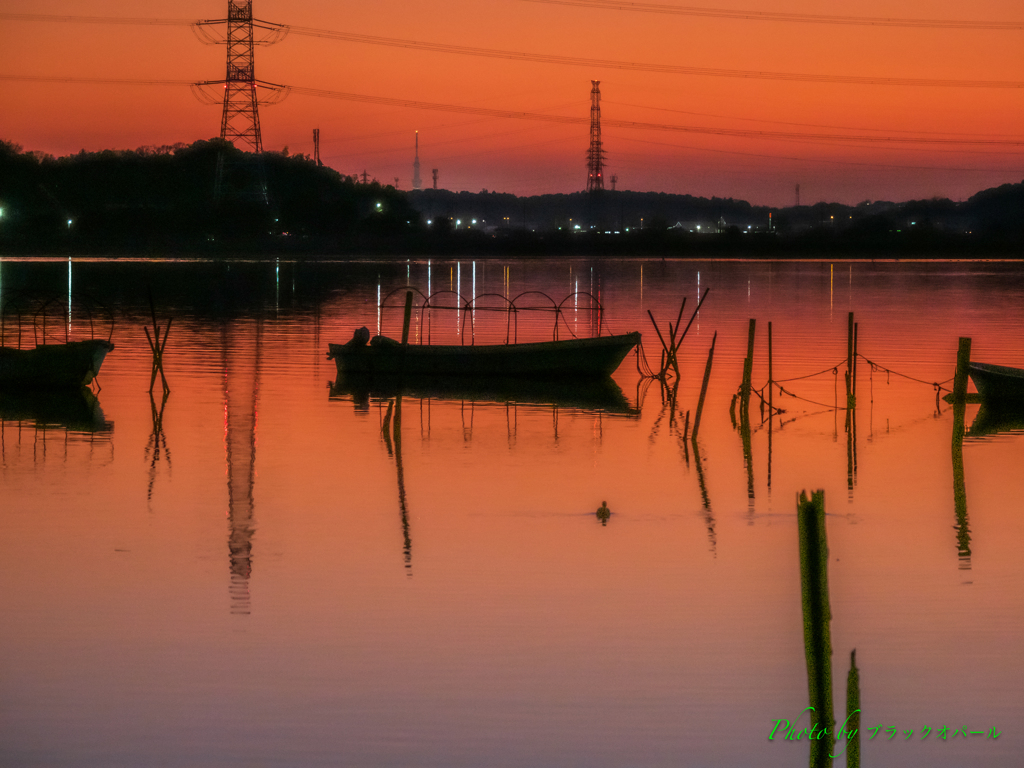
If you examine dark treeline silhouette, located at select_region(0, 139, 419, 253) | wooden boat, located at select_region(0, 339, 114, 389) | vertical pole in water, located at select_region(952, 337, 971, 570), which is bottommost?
vertical pole in water, located at select_region(952, 337, 971, 570)

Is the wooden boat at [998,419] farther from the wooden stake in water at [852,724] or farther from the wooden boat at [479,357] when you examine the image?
the wooden stake in water at [852,724]

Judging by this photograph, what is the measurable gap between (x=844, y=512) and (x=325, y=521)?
578 cm

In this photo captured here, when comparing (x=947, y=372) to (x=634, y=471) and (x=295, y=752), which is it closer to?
(x=634, y=471)

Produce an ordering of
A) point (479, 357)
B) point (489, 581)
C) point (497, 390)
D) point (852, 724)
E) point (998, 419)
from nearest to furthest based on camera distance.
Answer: point (852, 724)
point (489, 581)
point (998, 419)
point (497, 390)
point (479, 357)

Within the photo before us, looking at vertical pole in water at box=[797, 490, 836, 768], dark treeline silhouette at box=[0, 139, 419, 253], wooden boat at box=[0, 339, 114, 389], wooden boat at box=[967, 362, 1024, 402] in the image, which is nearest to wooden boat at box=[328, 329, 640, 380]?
wooden boat at box=[0, 339, 114, 389]

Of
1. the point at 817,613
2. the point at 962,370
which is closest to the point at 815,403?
the point at 962,370

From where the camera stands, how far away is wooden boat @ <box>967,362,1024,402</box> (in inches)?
875

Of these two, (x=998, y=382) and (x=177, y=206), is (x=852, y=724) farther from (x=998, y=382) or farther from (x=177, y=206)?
(x=177, y=206)

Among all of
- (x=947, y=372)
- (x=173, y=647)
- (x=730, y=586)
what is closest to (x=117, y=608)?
(x=173, y=647)

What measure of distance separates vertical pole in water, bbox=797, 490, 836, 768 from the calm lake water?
0.95 ft

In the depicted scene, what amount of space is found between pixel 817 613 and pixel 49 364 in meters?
20.3

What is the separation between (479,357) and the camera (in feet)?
88.5

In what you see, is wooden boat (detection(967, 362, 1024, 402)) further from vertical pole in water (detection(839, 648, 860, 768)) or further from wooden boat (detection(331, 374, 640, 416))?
vertical pole in water (detection(839, 648, 860, 768))

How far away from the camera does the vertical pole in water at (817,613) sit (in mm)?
6441
